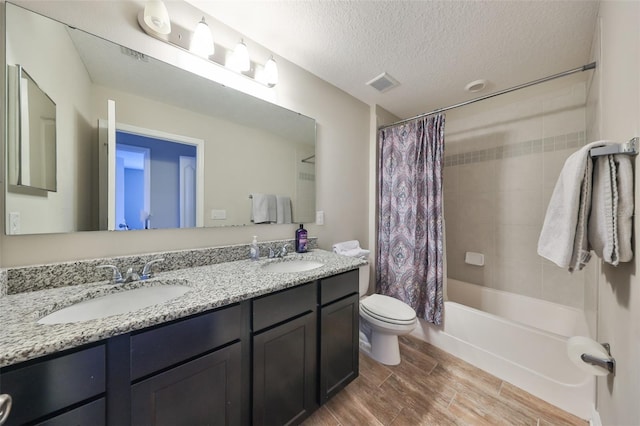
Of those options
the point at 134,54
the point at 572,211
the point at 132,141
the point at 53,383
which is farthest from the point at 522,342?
the point at 134,54

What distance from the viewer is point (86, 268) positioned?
3.12 feet

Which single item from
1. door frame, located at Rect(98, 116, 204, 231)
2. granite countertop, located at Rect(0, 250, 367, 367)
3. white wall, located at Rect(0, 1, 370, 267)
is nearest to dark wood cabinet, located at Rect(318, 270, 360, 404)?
granite countertop, located at Rect(0, 250, 367, 367)

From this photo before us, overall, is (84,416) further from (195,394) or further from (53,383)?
(195,394)

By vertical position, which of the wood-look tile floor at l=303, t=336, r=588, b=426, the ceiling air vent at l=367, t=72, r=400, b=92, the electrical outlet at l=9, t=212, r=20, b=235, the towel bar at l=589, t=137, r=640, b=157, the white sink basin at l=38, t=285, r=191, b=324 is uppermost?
the ceiling air vent at l=367, t=72, r=400, b=92

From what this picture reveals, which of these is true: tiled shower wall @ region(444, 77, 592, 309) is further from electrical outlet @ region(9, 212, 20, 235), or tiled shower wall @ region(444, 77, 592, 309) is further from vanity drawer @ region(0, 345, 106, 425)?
electrical outlet @ region(9, 212, 20, 235)

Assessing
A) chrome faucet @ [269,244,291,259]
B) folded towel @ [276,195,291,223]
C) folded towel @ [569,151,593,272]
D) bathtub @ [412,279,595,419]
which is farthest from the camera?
folded towel @ [276,195,291,223]

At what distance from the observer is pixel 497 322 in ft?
5.18

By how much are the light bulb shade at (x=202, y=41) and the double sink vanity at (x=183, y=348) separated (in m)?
1.20

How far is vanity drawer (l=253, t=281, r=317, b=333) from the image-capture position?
944mm

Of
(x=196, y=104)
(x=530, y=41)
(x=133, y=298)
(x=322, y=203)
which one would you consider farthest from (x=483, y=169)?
(x=133, y=298)

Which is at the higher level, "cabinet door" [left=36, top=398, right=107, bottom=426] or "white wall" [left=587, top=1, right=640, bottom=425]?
"white wall" [left=587, top=1, right=640, bottom=425]

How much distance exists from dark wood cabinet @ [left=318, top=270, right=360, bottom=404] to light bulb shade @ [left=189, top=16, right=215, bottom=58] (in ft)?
4.70

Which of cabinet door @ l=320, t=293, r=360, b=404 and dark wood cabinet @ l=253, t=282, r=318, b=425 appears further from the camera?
cabinet door @ l=320, t=293, r=360, b=404

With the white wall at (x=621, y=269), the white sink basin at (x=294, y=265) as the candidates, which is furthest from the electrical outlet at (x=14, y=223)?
the white wall at (x=621, y=269)
